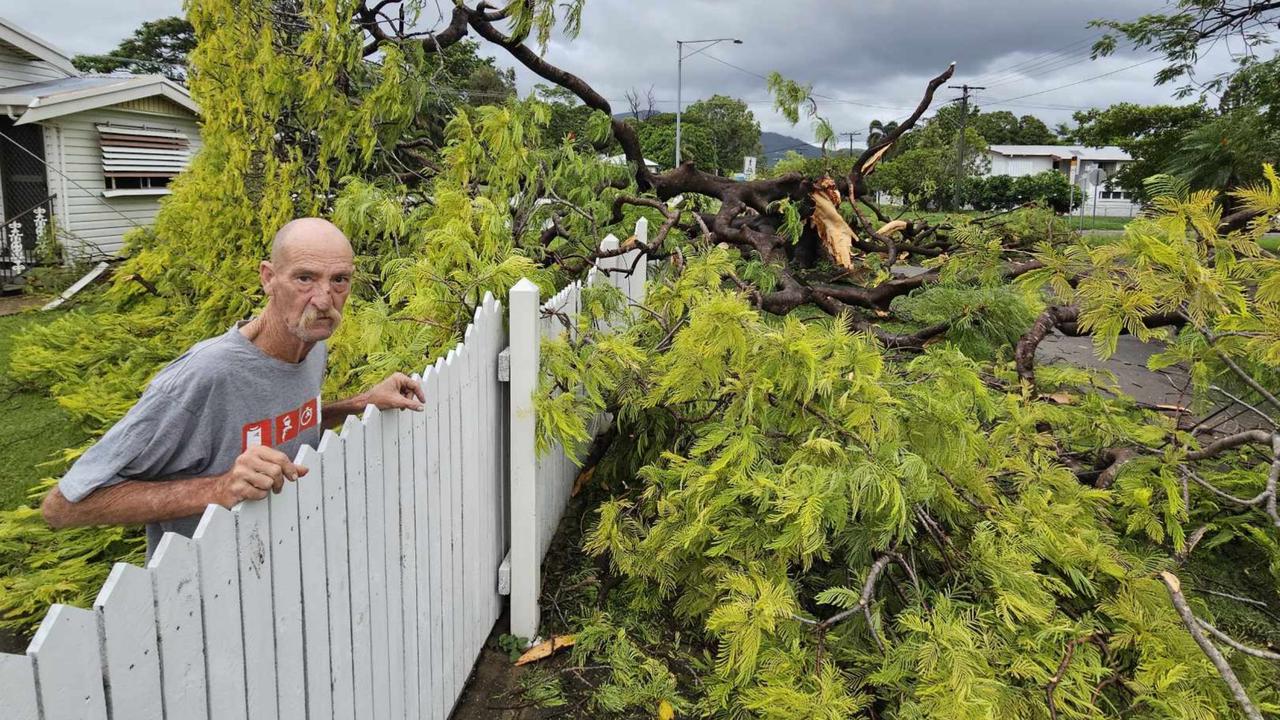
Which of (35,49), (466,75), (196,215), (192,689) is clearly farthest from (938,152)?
(192,689)

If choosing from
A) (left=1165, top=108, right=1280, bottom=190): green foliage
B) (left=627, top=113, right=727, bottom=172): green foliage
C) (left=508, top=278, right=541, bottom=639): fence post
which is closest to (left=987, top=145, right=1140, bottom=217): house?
(left=627, top=113, right=727, bottom=172): green foliage

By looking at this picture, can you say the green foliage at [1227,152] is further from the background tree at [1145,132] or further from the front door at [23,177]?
the front door at [23,177]

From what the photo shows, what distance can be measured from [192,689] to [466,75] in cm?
4426

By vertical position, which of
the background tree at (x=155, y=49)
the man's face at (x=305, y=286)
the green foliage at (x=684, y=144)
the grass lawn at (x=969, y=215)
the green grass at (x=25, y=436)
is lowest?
the green grass at (x=25, y=436)

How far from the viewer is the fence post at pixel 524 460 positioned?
9.68ft

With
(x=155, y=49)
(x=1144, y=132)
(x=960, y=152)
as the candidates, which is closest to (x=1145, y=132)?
(x=1144, y=132)

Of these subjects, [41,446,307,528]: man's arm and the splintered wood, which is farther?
the splintered wood

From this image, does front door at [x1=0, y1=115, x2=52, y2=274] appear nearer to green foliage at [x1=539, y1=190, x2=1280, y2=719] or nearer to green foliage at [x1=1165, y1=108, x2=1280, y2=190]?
green foliage at [x1=539, y1=190, x2=1280, y2=719]

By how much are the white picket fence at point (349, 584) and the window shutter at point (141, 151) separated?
13067 mm

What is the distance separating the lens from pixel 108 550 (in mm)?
3547

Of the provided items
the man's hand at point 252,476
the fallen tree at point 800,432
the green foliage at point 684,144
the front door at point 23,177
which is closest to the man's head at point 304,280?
the man's hand at point 252,476

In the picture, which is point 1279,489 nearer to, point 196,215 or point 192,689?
point 192,689

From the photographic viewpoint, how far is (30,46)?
1312 centimetres

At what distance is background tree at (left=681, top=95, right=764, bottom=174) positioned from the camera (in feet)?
192
